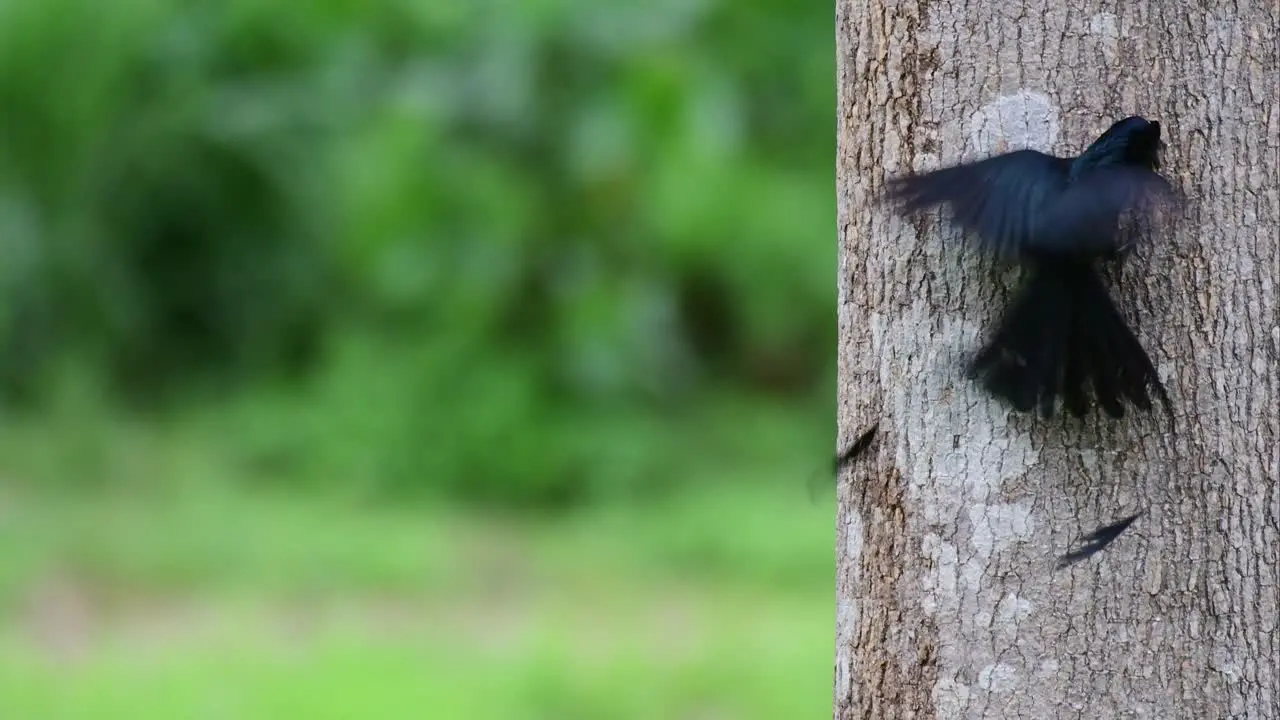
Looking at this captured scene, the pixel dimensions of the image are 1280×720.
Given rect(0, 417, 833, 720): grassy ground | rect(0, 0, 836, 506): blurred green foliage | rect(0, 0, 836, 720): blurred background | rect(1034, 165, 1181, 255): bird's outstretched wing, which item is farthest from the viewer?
rect(0, 0, 836, 506): blurred green foliage

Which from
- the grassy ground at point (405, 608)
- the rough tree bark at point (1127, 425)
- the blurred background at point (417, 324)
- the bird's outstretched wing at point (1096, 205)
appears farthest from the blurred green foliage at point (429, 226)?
the bird's outstretched wing at point (1096, 205)

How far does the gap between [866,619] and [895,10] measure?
64 cm

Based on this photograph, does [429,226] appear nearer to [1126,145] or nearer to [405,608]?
[405,608]

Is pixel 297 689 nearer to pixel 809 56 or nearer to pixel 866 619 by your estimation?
pixel 866 619

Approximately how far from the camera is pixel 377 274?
744cm

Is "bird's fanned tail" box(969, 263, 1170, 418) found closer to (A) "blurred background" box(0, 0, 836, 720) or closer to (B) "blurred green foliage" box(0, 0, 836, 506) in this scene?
(A) "blurred background" box(0, 0, 836, 720)

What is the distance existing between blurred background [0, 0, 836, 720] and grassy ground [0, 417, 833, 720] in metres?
0.03

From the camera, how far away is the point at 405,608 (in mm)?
5551

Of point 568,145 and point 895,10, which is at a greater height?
point 568,145

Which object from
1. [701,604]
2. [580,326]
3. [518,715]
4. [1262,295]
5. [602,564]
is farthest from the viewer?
[580,326]

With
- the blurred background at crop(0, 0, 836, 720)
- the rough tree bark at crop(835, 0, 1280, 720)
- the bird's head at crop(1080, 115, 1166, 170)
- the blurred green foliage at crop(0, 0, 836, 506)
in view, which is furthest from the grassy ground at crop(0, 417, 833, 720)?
the bird's head at crop(1080, 115, 1166, 170)

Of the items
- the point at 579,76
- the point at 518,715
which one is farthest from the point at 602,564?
the point at 579,76

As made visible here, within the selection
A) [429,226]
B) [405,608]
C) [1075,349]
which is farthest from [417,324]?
[1075,349]

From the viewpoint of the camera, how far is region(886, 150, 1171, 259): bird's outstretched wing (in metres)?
1.42
